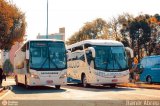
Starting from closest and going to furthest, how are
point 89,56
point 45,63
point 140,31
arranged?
1. point 45,63
2. point 89,56
3. point 140,31

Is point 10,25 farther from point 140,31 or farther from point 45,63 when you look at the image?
point 140,31

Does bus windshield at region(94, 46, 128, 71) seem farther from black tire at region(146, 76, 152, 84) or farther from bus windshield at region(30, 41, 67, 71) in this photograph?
black tire at region(146, 76, 152, 84)

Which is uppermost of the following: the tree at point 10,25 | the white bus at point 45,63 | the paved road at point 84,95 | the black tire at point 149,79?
the tree at point 10,25

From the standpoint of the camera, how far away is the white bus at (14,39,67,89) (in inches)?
1037

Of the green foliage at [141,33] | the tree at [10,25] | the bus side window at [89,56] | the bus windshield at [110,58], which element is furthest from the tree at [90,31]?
the bus windshield at [110,58]

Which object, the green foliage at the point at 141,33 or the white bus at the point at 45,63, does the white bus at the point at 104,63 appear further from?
the green foliage at the point at 141,33

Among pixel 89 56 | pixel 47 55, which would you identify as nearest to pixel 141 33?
pixel 89 56

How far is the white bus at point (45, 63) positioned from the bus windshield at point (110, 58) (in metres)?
2.79

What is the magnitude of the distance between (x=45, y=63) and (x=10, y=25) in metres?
15.3

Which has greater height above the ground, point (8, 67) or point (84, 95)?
point (8, 67)

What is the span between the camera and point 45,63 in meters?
26.5

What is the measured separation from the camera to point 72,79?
34969 mm

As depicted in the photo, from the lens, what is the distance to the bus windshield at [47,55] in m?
26.4

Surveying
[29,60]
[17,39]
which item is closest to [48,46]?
[29,60]
